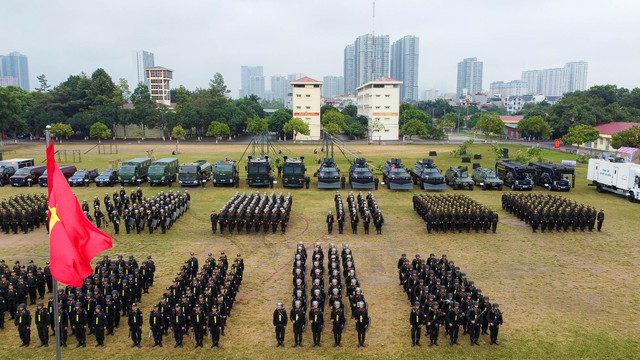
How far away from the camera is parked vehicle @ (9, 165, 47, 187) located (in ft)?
86.7

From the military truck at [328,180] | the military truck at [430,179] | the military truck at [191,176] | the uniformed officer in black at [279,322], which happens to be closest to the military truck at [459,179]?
the military truck at [430,179]

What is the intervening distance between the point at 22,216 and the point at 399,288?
46.0ft

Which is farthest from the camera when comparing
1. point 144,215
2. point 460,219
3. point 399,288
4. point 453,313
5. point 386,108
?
point 386,108

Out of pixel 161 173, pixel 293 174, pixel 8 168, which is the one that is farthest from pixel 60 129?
pixel 293 174

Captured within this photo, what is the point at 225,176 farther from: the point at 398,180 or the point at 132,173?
the point at 398,180

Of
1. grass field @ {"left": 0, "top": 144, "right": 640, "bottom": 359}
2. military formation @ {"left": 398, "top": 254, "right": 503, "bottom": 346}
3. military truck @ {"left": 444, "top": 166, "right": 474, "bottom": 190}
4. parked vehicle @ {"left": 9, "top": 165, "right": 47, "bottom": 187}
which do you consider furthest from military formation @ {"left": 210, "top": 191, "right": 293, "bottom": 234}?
parked vehicle @ {"left": 9, "top": 165, "right": 47, "bottom": 187}

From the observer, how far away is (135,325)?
9.29m

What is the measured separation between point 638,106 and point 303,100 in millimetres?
50830

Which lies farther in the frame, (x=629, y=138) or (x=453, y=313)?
(x=629, y=138)

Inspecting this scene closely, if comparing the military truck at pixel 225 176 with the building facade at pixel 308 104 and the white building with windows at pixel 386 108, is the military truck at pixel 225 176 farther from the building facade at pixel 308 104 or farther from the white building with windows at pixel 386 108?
the white building with windows at pixel 386 108

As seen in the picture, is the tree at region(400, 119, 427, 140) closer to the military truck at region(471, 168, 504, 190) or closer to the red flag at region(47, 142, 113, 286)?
the military truck at region(471, 168, 504, 190)

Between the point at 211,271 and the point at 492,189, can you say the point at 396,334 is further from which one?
the point at 492,189

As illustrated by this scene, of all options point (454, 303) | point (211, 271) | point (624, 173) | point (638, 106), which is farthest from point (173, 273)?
point (638, 106)

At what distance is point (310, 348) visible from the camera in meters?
9.42
